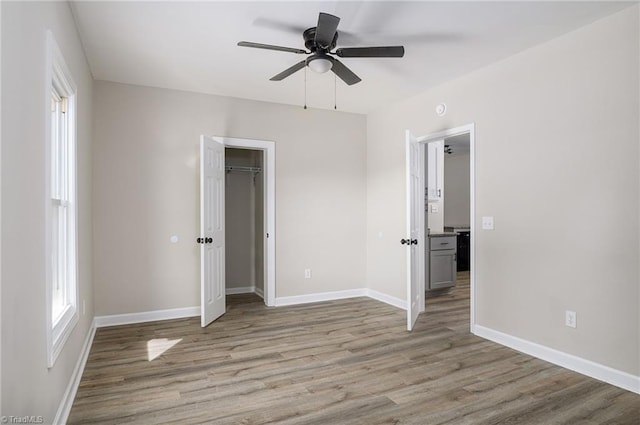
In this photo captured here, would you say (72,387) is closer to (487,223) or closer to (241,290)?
(241,290)

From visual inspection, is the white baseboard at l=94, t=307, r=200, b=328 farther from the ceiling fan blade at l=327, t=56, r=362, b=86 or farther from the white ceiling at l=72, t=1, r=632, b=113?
the ceiling fan blade at l=327, t=56, r=362, b=86

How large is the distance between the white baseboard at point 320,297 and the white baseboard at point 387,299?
13 centimetres

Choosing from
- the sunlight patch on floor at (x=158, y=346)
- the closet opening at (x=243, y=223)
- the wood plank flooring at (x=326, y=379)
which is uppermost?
the closet opening at (x=243, y=223)

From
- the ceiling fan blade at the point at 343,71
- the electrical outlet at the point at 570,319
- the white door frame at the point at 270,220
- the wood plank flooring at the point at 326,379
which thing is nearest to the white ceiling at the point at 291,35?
the ceiling fan blade at the point at 343,71

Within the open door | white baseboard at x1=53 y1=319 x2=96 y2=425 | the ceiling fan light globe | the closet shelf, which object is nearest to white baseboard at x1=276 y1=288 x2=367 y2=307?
the open door

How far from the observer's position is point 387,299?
5.26 m

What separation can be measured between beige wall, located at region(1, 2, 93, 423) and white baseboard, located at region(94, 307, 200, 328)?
205 cm

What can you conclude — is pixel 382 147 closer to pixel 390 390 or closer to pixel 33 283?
pixel 390 390

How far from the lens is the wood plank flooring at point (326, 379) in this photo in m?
2.40

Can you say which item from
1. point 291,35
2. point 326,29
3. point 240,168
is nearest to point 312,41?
point 291,35

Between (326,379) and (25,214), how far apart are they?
2.19 metres

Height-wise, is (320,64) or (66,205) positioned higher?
(320,64)

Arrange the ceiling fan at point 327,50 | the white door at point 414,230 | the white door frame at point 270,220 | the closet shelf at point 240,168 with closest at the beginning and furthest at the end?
1. the ceiling fan at point 327,50
2. the white door at point 414,230
3. the white door frame at point 270,220
4. the closet shelf at point 240,168

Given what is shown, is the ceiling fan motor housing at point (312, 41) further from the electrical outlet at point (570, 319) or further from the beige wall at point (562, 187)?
the electrical outlet at point (570, 319)
